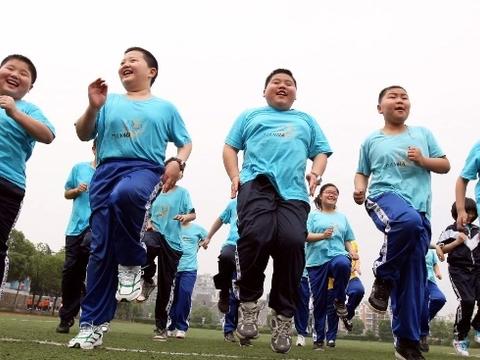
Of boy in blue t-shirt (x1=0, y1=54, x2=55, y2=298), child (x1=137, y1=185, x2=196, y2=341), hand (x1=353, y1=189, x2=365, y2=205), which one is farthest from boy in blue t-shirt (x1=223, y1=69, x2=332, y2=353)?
child (x1=137, y1=185, x2=196, y2=341)

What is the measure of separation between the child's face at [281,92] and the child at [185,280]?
4.70 m

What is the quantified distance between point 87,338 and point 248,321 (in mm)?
1186

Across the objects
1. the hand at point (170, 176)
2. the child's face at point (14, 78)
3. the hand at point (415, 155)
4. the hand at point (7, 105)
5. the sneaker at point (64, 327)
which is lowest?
the sneaker at point (64, 327)

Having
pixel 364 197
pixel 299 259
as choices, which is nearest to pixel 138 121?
pixel 299 259

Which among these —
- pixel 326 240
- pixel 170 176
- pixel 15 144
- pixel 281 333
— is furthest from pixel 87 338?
pixel 326 240

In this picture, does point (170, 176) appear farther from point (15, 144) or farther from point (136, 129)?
point (15, 144)

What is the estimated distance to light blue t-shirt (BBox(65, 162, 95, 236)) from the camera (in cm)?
780

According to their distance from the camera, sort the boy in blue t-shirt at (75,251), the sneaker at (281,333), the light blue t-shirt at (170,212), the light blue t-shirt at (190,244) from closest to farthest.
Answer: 1. the sneaker at (281,333)
2. the boy in blue t-shirt at (75,251)
3. the light blue t-shirt at (170,212)
4. the light blue t-shirt at (190,244)

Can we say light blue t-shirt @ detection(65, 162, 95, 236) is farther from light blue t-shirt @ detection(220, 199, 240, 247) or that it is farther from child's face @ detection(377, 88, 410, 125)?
child's face @ detection(377, 88, 410, 125)

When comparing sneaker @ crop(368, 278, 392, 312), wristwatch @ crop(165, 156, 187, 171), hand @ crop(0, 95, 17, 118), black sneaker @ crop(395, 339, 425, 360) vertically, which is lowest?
black sneaker @ crop(395, 339, 425, 360)

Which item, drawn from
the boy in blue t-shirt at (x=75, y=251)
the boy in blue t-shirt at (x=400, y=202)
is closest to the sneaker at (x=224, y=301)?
the boy in blue t-shirt at (x=75, y=251)

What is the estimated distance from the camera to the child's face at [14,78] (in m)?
4.75

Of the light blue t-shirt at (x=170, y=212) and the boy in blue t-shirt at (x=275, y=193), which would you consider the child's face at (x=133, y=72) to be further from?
the light blue t-shirt at (x=170, y=212)

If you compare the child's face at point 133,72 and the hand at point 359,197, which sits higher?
the child's face at point 133,72
